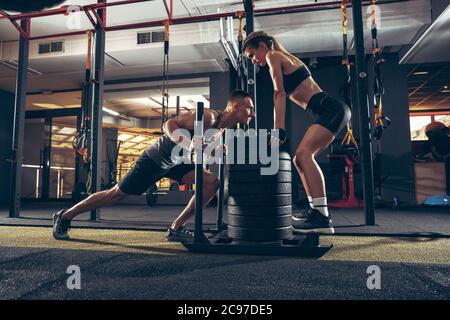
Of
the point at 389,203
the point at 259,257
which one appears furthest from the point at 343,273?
the point at 389,203

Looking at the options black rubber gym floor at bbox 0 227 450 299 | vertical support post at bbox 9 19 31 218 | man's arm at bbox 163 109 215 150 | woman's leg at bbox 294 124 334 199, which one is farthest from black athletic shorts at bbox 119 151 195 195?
vertical support post at bbox 9 19 31 218

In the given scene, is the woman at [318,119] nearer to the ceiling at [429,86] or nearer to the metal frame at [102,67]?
the metal frame at [102,67]

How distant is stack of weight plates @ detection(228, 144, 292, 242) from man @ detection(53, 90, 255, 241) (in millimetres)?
419

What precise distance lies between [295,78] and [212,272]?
59.2 inches

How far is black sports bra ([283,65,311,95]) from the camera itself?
2.22 metres

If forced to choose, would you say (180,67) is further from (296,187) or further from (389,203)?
(389,203)

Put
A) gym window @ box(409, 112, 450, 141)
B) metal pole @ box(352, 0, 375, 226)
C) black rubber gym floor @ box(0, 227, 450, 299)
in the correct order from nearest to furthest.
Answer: black rubber gym floor @ box(0, 227, 450, 299), metal pole @ box(352, 0, 375, 226), gym window @ box(409, 112, 450, 141)

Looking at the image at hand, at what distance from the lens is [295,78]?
87.9 inches

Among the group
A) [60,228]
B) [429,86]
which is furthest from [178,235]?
[429,86]

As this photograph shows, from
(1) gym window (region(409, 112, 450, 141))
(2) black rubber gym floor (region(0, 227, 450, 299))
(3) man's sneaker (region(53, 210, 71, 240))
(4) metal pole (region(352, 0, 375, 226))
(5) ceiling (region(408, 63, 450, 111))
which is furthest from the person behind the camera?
(1) gym window (region(409, 112, 450, 141))

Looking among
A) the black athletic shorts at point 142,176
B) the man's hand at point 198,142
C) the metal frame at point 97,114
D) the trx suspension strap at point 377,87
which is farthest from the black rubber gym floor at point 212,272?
the metal frame at point 97,114

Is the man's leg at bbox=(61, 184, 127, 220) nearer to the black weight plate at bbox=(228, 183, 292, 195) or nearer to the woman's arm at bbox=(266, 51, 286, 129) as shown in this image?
the black weight plate at bbox=(228, 183, 292, 195)

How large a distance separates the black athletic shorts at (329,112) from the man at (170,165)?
0.48 meters
